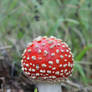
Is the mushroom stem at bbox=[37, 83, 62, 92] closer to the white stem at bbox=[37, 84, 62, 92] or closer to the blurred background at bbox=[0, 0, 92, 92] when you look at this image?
the white stem at bbox=[37, 84, 62, 92]

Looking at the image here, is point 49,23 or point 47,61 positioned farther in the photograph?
point 49,23

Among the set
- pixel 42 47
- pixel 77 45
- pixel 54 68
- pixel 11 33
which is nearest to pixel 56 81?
pixel 54 68

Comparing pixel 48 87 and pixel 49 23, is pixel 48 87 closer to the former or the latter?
pixel 48 87

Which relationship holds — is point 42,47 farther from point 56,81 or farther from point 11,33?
point 11,33

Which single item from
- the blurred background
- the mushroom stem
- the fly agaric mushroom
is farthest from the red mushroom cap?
the blurred background

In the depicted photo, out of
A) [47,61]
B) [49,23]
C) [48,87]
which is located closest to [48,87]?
[48,87]

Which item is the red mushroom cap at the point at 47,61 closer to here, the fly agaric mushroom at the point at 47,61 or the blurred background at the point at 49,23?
the fly agaric mushroom at the point at 47,61

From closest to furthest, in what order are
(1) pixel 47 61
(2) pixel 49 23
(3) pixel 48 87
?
(1) pixel 47 61 < (3) pixel 48 87 < (2) pixel 49 23

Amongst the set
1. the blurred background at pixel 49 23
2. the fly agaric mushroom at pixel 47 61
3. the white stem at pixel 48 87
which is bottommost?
the white stem at pixel 48 87

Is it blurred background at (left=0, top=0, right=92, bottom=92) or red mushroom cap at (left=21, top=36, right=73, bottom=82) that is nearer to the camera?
red mushroom cap at (left=21, top=36, right=73, bottom=82)

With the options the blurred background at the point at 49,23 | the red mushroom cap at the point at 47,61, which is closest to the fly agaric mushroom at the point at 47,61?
the red mushroom cap at the point at 47,61
